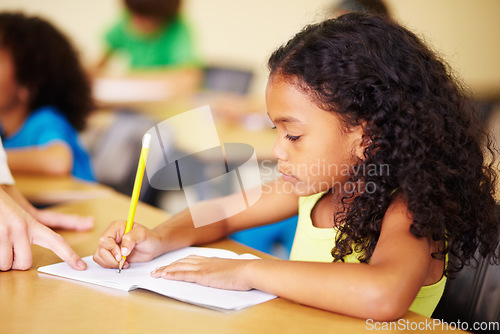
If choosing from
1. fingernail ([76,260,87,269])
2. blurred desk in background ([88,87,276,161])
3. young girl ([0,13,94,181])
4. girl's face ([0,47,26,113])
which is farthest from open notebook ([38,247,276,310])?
girl's face ([0,47,26,113])

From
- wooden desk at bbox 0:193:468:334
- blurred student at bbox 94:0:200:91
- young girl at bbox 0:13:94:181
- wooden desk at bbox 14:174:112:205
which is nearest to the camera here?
wooden desk at bbox 0:193:468:334

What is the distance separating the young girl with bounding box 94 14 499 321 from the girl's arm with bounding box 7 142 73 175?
89 cm

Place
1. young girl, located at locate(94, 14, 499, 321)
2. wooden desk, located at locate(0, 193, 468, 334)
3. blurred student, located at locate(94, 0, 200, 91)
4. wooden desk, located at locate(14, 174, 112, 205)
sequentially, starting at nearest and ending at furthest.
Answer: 1. wooden desk, located at locate(0, 193, 468, 334)
2. young girl, located at locate(94, 14, 499, 321)
3. wooden desk, located at locate(14, 174, 112, 205)
4. blurred student, located at locate(94, 0, 200, 91)

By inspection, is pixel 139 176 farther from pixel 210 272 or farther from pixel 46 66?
pixel 46 66

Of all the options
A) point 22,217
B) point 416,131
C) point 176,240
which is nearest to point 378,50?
point 416,131

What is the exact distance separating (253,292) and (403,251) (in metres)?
0.22

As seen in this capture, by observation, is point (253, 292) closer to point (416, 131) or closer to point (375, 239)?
point (375, 239)

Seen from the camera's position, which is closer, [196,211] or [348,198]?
[348,198]

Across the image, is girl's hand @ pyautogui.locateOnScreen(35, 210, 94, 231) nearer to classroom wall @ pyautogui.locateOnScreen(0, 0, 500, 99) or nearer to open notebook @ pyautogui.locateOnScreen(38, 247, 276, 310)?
open notebook @ pyautogui.locateOnScreen(38, 247, 276, 310)

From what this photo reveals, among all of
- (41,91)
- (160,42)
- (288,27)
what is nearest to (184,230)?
(41,91)

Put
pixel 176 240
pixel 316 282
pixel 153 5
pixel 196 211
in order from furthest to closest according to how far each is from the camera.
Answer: pixel 153 5 → pixel 196 211 → pixel 176 240 → pixel 316 282

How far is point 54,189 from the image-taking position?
1.55 metres

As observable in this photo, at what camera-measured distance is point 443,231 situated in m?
0.79

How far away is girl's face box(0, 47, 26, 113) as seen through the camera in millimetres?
2006
